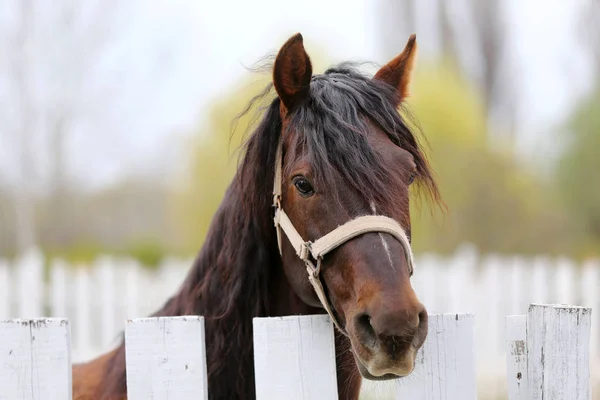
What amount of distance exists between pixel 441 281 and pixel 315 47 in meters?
7.87

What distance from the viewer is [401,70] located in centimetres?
238

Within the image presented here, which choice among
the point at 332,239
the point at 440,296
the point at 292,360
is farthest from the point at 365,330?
the point at 440,296

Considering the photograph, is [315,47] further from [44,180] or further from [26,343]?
[26,343]

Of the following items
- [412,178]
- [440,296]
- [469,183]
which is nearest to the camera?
[412,178]

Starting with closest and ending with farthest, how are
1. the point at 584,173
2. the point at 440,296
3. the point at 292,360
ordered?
the point at 292,360, the point at 440,296, the point at 584,173

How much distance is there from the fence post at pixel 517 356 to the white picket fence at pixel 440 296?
18.9 feet

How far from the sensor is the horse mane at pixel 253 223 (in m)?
2.05

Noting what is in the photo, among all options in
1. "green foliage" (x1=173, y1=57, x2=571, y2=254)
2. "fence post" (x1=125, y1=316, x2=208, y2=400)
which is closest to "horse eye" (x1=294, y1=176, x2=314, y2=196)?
"fence post" (x1=125, y1=316, x2=208, y2=400)

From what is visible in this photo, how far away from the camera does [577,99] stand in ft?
47.7

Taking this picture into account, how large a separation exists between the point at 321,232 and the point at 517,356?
0.62m

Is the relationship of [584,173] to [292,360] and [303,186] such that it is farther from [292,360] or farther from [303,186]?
[292,360]

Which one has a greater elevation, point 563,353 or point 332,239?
point 332,239

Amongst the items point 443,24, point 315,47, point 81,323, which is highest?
point 443,24

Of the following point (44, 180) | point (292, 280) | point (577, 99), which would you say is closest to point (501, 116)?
point (577, 99)
